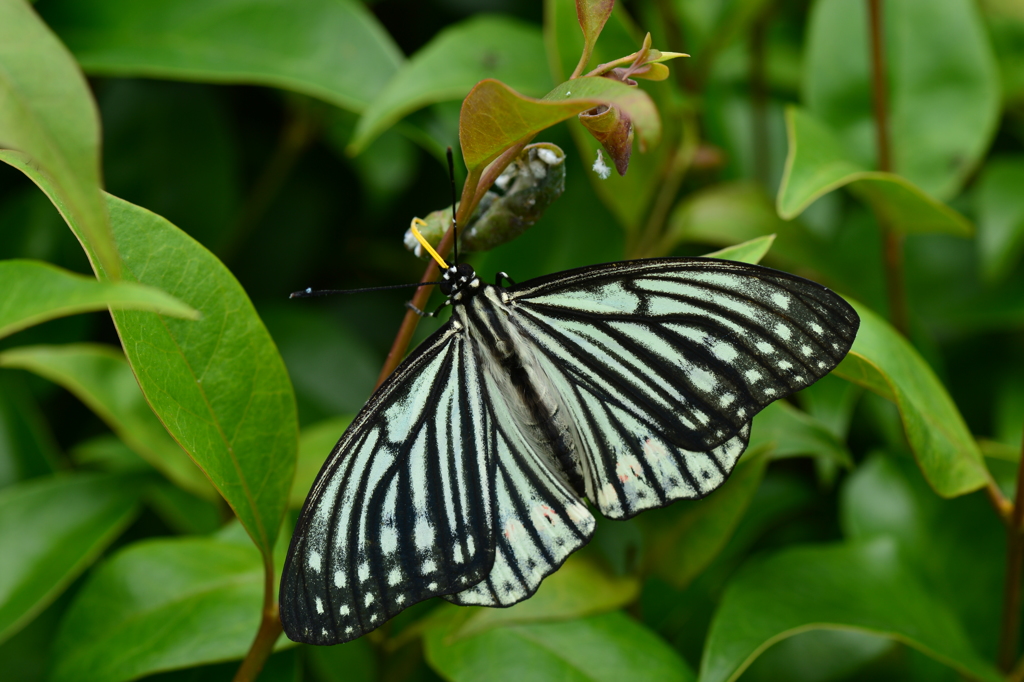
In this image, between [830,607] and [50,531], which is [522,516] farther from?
[50,531]

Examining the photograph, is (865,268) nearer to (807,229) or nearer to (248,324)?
(807,229)

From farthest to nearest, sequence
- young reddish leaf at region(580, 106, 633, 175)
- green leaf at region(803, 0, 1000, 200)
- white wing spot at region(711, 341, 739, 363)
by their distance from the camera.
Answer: green leaf at region(803, 0, 1000, 200) < white wing spot at region(711, 341, 739, 363) < young reddish leaf at region(580, 106, 633, 175)

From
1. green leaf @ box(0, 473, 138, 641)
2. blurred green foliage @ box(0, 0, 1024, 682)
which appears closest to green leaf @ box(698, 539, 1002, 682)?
blurred green foliage @ box(0, 0, 1024, 682)

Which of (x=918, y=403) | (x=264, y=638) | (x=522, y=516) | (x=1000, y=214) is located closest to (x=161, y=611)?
(x=264, y=638)

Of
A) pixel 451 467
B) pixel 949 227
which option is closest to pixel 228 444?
pixel 451 467

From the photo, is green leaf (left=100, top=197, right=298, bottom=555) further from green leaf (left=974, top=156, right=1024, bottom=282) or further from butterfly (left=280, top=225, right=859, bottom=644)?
green leaf (left=974, top=156, right=1024, bottom=282)
